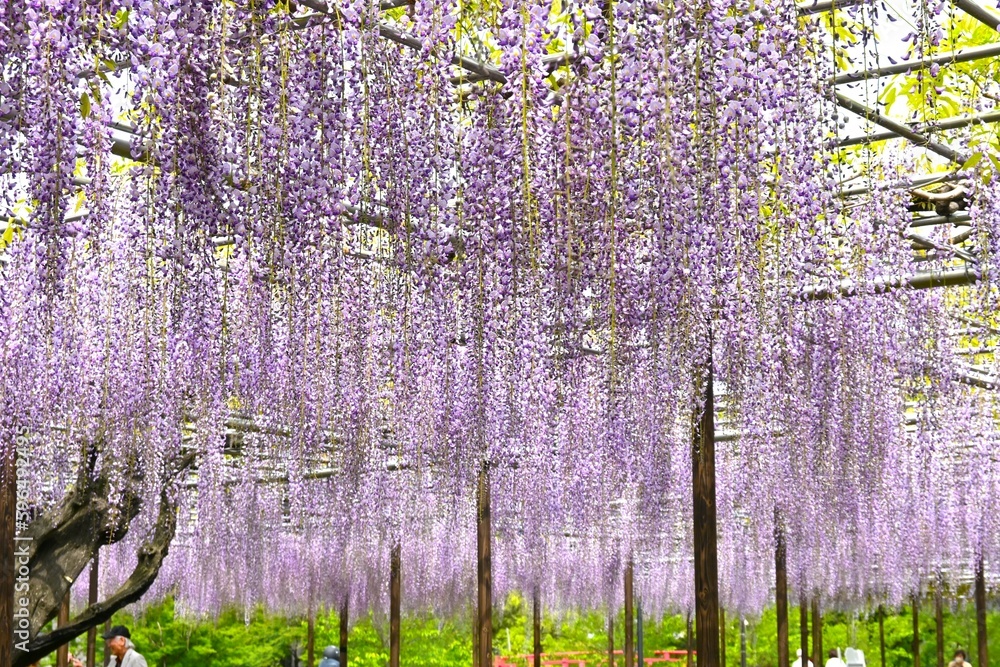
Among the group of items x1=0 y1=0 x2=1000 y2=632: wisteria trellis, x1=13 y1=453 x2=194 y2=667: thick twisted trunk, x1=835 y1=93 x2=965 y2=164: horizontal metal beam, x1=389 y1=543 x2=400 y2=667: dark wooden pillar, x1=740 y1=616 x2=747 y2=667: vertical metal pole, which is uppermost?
x1=835 y1=93 x2=965 y2=164: horizontal metal beam

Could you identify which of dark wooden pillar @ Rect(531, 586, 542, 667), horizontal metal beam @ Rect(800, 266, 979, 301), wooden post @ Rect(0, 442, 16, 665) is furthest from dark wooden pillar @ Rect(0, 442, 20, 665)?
dark wooden pillar @ Rect(531, 586, 542, 667)

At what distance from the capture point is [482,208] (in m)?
5.02

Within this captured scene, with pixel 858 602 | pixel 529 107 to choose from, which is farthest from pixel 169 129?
pixel 858 602

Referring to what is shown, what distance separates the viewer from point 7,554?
6.51m

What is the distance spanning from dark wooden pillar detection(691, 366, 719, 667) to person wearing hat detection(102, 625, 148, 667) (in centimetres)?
436

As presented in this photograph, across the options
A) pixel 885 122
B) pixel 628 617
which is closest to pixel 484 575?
pixel 885 122

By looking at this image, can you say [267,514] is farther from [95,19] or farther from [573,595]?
[95,19]

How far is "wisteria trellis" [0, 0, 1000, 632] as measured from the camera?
4203mm

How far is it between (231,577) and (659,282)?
39.5ft

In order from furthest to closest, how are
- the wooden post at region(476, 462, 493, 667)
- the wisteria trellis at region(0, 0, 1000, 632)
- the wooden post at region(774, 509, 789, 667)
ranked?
the wooden post at region(774, 509, 789, 667)
the wooden post at region(476, 462, 493, 667)
the wisteria trellis at region(0, 0, 1000, 632)

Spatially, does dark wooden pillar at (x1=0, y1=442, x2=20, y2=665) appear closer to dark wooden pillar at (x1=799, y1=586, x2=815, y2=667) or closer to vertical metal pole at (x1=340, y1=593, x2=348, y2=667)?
vertical metal pole at (x1=340, y1=593, x2=348, y2=667)

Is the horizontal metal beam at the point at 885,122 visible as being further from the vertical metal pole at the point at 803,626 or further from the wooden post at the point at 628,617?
the wooden post at the point at 628,617

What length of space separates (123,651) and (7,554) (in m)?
2.88

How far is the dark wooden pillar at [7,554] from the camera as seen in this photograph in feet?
20.7
